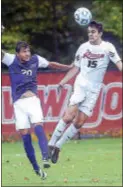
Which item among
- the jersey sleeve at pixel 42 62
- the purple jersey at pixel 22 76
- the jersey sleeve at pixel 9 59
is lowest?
the purple jersey at pixel 22 76

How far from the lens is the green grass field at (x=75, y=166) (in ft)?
50.2

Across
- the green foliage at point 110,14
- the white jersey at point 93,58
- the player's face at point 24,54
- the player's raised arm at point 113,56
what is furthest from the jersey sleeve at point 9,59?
the green foliage at point 110,14

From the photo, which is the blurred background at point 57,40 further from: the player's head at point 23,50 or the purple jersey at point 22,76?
the player's head at point 23,50

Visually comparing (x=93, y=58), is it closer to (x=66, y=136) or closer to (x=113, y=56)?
(x=113, y=56)

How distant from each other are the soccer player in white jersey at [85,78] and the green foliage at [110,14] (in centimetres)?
1389

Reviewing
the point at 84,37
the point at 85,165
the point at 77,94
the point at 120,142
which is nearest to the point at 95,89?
the point at 77,94

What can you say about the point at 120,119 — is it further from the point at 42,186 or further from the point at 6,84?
the point at 42,186

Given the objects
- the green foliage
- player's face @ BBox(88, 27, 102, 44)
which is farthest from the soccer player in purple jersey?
the green foliage

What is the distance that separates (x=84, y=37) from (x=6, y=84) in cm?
698

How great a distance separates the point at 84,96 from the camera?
14148 millimetres

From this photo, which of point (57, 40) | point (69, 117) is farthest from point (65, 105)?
point (69, 117)

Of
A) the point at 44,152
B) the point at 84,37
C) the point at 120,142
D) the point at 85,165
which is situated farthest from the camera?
the point at 84,37

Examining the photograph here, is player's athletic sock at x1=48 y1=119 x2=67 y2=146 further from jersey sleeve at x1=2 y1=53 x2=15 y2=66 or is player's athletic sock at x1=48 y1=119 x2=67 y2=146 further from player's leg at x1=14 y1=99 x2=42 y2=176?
jersey sleeve at x1=2 y1=53 x2=15 y2=66

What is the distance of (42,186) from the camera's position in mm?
14594
